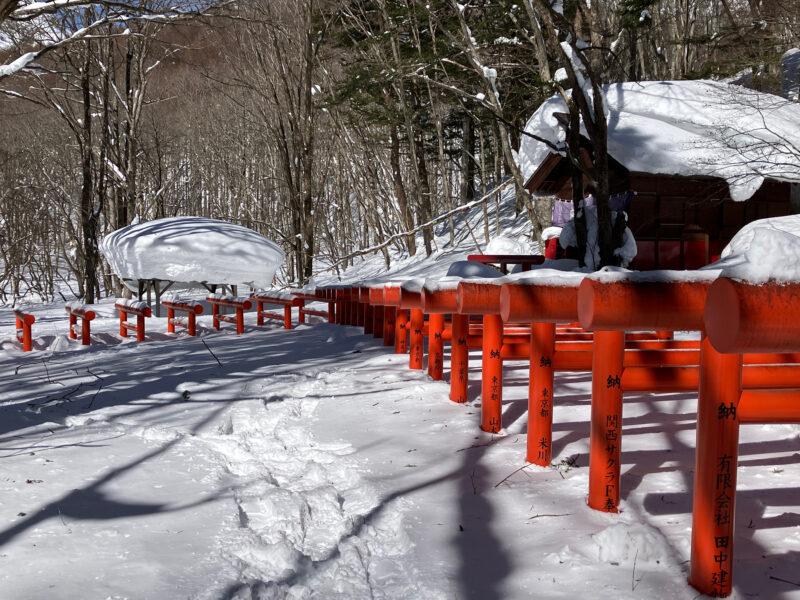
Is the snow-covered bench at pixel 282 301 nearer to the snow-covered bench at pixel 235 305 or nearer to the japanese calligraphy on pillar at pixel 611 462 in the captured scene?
the snow-covered bench at pixel 235 305

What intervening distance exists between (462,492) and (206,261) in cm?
886

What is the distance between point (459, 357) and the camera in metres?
4.83

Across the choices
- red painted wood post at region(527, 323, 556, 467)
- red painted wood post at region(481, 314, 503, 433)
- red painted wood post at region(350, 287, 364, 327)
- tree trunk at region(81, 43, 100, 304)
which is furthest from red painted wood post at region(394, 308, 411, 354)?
tree trunk at region(81, 43, 100, 304)

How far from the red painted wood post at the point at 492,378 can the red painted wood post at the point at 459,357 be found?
60cm

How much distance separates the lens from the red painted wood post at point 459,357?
15.8 ft

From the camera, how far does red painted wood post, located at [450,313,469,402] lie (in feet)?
15.8

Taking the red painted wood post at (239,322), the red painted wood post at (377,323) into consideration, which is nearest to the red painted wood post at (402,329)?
the red painted wood post at (377,323)

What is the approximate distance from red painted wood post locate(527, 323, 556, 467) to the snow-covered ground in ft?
0.33

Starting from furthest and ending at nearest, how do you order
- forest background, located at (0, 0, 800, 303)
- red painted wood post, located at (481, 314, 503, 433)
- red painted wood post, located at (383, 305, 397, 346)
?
forest background, located at (0, 0, 800, 303) → red painted wood post, located at (383, 305, 397, 346) → red painted wood post, located at (481, 314, 503, 433)

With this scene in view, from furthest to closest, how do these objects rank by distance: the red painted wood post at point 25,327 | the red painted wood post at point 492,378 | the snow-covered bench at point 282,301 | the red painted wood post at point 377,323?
the snow-covered bench at point 282,301
the red painted wood post at point 25,327
the red painted wood post at point 377,323
the red painted wood post at point 492,378

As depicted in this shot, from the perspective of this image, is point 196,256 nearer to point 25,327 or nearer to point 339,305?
point 339,305

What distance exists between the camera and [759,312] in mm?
1500

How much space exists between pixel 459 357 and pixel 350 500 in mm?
1876

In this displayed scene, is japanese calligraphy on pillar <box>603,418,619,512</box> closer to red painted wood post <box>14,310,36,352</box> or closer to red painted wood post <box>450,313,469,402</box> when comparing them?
red painted wood post <box>450,313,469,402</box>
